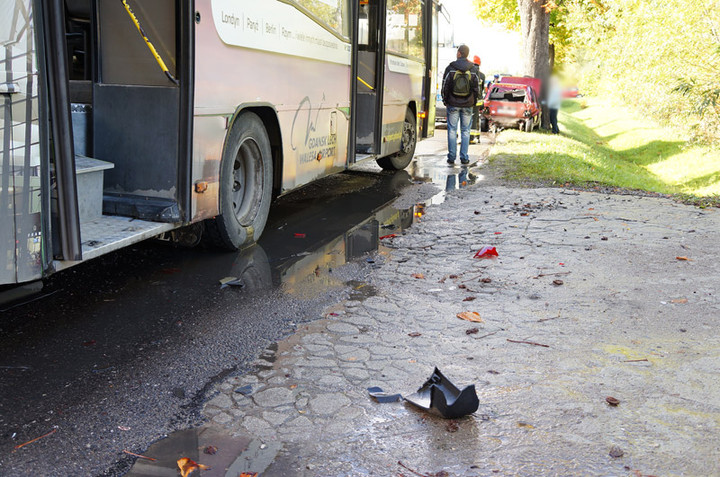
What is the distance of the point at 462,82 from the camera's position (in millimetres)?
13422

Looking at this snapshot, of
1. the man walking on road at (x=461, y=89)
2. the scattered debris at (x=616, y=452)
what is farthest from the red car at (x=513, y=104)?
the scattered debris at (x=616, y=452)

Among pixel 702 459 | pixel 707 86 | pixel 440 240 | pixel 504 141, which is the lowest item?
pixel 702 459

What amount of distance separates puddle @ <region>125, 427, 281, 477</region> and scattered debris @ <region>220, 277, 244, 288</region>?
2.51 meters

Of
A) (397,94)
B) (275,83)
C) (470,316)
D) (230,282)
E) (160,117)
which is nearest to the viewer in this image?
(470,316)

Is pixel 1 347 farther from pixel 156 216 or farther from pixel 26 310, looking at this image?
pixel 156 216

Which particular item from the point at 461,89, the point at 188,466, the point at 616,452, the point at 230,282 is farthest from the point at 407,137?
the point at 188,466

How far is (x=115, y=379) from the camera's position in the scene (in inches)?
163

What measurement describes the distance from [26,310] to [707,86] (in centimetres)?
1567

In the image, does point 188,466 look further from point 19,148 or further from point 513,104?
point 513,104

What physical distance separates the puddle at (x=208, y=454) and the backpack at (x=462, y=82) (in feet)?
35.5

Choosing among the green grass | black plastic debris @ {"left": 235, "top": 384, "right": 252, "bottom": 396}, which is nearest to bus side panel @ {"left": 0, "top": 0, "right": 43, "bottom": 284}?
black plastic debris @ {"left": 235, "top": 384, "right": 252, "bottom": 396}

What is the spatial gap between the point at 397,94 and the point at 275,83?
5026 millimetres

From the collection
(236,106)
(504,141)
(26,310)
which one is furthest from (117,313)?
(504,141)

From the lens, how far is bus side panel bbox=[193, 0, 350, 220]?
5.88 m
